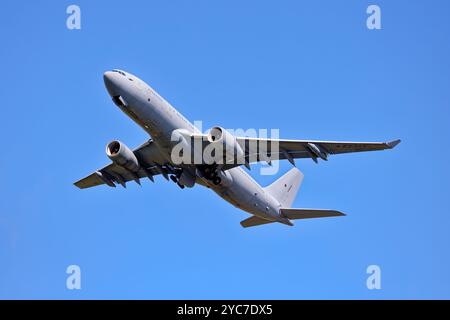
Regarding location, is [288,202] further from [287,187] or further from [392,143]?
[392,143]

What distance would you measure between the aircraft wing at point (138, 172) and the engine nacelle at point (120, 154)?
3.69 feet

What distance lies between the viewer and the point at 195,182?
4300 centimetres

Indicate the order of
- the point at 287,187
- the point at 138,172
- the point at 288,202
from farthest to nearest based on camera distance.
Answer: the point at 287,187 → the point at 288,202 → the point at 138,172

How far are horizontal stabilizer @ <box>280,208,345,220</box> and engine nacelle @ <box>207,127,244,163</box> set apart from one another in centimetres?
696

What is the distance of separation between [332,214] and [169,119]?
1125 cm

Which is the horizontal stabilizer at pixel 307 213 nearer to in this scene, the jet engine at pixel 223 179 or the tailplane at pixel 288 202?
the tailplane at pixel 288 202

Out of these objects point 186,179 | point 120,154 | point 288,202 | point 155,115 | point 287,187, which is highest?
point 155,115

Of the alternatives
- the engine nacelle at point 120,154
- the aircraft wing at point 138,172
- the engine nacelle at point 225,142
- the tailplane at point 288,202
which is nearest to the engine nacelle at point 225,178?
the engine nacelle at point 225,142

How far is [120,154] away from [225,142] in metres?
6.42

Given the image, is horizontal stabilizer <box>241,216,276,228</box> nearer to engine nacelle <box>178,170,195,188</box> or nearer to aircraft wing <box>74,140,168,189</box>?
engine nacelle <box>178,170,195,188</box>

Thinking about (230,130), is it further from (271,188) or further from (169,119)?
(271,188)

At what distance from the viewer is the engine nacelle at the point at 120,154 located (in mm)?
41031

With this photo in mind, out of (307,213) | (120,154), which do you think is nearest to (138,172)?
(120,154)

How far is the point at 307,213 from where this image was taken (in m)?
43.9
